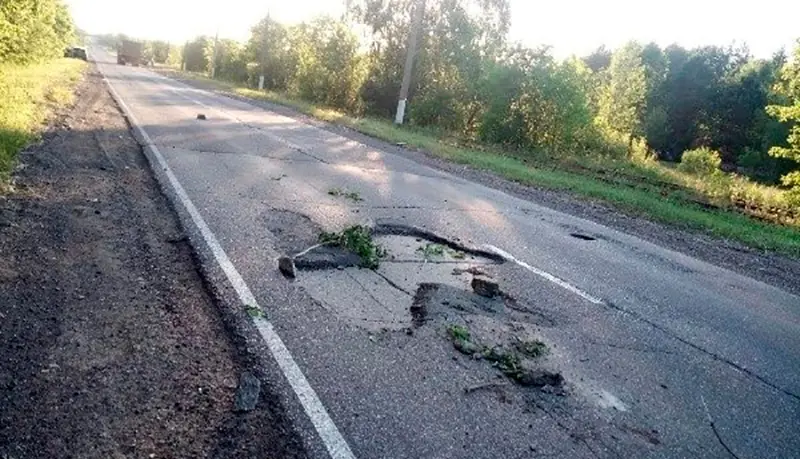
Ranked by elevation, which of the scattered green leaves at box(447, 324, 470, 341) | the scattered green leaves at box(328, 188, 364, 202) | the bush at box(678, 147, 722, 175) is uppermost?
the bush at box(678, 147, 722, 175)

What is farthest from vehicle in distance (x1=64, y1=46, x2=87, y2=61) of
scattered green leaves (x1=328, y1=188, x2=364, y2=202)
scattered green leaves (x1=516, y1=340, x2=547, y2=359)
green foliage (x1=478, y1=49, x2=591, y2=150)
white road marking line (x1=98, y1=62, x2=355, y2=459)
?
scattered green leaves (x1=516, y1=340, x2=547, y2=359)

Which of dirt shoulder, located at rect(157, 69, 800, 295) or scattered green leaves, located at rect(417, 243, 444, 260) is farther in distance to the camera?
dirt shoulder, located at rect(157, 69, 800, 295)

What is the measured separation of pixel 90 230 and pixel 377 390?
3.64 metres

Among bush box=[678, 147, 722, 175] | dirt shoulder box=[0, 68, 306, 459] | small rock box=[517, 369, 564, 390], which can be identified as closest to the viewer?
dirt shoulder box=[0, 68, 306, 459]

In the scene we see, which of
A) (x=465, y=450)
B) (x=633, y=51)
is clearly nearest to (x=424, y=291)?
(x=465, y=450)

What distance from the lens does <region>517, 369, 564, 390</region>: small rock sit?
3713 millimetres

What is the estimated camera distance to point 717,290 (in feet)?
22.7

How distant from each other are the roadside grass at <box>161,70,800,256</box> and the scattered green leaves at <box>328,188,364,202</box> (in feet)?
21.9

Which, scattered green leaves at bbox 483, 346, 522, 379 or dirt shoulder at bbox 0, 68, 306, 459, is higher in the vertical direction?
scattered green leaves at bbox 483, 346, 522, 379

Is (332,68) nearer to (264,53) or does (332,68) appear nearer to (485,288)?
(264,53)

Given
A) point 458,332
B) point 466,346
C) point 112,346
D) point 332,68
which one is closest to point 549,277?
point 458,332

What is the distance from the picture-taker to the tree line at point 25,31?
18.3 m

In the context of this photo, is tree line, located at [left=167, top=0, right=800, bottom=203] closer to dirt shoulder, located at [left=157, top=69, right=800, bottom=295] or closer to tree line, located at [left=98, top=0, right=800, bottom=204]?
tree line, located at [left=98, top=0, right=800, bottom=204]

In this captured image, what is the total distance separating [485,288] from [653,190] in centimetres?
1342
